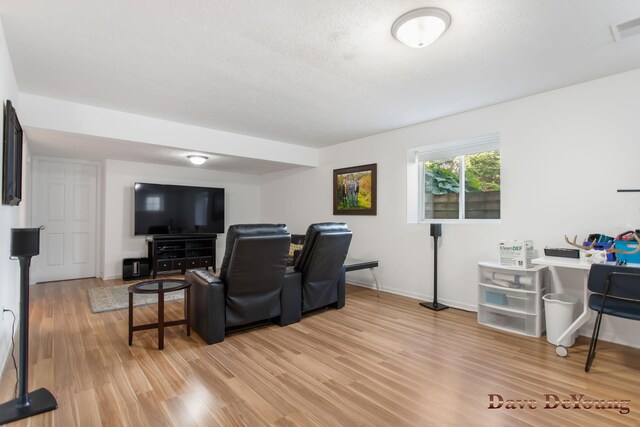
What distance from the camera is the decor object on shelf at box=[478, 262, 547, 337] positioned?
3.02m

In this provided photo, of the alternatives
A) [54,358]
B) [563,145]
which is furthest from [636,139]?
[54,358]

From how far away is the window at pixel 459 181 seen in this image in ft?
12.7

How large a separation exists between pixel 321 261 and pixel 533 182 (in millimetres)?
2430

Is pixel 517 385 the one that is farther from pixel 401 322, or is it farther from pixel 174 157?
pixel 174 157

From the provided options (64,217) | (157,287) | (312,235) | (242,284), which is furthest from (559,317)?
(64,217)

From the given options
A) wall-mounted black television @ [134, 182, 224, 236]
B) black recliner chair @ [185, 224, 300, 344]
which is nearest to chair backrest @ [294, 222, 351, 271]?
black recliner chair @ [185, 224, 300, 344]

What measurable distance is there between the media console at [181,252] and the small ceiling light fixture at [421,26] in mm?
5272

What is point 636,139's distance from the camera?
2750 mm

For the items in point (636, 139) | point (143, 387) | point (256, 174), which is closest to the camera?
point (143, 387)

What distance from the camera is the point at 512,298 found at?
10.5 ft

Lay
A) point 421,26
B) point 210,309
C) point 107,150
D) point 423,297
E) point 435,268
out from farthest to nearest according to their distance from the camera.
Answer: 1. point 107,150
2. point 423,297
3. point 435,268
4. point 210,309
5. point 421,26

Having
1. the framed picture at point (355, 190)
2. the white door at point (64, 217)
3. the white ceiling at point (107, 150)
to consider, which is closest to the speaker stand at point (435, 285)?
the framed picture at point (355, 190)

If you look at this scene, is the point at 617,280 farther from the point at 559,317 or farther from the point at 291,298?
the point at 291,298

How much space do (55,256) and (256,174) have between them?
4130mm
